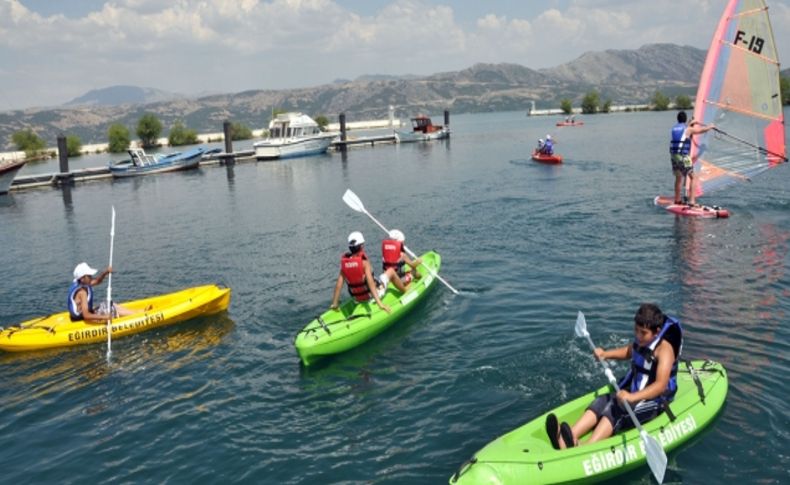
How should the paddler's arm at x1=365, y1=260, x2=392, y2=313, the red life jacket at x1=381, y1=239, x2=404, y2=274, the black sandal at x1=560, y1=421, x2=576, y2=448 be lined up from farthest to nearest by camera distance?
1. the red life jacket at x1=381, y1=239, x2=404, y2=274
2. the paddler's arm at x1=365, y1=260, x2=392, y2=313
3. the black sandal at x1=560, y1=421, x2=576, y2=448

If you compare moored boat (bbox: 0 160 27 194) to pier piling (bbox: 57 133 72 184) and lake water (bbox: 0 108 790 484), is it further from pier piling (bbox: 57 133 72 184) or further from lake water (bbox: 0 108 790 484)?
lake water (bbox: 0 108 790 484)

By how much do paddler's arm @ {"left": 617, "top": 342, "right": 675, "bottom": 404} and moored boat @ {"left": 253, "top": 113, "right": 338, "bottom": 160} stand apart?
56.9 m

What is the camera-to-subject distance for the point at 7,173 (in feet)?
147

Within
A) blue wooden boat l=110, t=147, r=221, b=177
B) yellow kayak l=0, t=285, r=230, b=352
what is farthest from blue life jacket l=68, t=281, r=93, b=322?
blue wooden boat l=110, t=147, r=221, b=177

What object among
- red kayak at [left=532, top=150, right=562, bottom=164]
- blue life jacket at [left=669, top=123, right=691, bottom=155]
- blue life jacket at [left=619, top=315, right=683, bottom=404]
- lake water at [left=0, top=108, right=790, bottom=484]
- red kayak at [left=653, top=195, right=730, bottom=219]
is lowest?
lake water at [left=0, top=108, right=790, bottom=484]

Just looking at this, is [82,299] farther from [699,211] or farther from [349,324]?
[699,211]

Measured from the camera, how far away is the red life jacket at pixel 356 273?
14.0 metres

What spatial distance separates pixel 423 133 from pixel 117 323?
63942mm

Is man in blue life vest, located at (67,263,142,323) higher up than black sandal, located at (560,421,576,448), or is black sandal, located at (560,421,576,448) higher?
man in blue life vest, located at (67,263,142,323)

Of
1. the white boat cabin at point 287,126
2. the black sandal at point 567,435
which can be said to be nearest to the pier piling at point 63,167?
the white boat cabin at point 287,126

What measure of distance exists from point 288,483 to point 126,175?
1984 inches

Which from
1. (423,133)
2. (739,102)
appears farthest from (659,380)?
(423,133)

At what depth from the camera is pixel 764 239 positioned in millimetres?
20422

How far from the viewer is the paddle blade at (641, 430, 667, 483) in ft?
25.3
